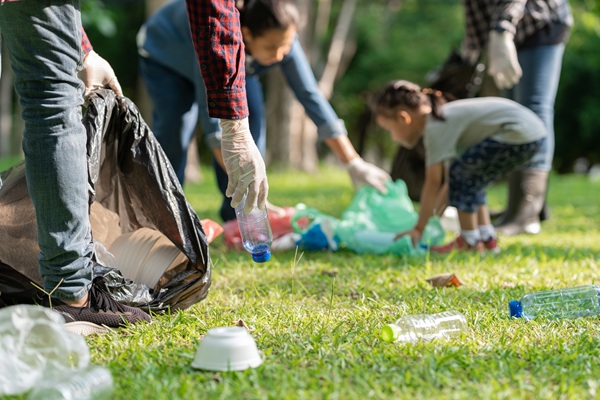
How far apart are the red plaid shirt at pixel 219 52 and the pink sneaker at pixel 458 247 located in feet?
5.99

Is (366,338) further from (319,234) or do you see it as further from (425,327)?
(319,234)

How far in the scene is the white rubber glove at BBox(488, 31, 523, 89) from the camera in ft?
13.3

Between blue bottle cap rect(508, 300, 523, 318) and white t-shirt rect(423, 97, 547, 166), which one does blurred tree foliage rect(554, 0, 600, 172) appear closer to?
white t-shirt rect(423, 97, 547, 166)

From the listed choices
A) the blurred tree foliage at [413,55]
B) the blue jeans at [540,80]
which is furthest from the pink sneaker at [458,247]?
the blurred tree foliage at [413,55]

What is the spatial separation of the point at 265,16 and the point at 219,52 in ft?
4.81

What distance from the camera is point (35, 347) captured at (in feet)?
5.73

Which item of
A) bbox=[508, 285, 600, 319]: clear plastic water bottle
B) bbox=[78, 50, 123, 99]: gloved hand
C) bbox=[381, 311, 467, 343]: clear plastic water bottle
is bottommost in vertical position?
bbox=[508, 285, 600, 319]: clear plastic water bottle

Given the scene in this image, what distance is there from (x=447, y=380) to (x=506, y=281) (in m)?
1.35

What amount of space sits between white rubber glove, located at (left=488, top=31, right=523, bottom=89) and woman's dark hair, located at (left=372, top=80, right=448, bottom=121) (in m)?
0.38

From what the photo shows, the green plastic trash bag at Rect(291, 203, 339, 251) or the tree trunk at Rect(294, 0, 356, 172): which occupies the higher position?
the green plastic trash bag at Rect(291, 203, 339, 251)

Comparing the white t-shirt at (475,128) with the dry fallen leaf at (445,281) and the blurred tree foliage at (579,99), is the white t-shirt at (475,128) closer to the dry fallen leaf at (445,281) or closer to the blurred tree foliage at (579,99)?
the dry fallen leaf at (445,281)

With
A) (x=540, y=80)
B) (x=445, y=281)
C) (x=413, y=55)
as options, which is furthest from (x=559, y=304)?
(x=413, y=55)

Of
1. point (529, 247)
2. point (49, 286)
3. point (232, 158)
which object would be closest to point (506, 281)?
point (529, 247)

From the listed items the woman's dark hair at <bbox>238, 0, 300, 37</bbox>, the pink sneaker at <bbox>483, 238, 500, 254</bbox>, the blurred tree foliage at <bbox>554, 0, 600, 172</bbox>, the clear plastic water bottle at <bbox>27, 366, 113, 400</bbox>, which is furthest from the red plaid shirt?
the blurred tree foliage at <bbox>554, 0, 600, 172</bbox>
